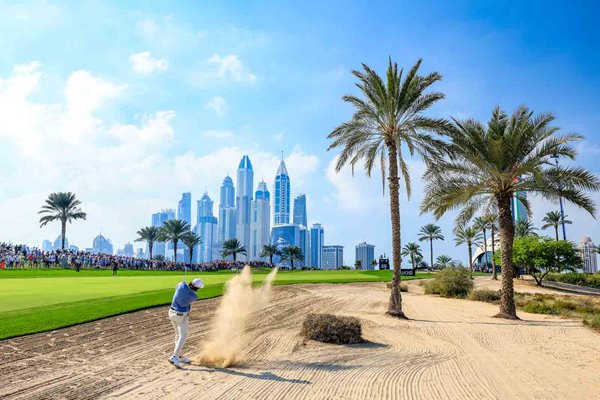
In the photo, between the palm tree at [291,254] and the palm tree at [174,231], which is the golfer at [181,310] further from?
the palm tree at [291,254]

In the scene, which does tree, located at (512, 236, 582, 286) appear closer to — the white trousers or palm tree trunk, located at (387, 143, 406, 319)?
palm tree trunk, located at (387, 143, 406, 319)

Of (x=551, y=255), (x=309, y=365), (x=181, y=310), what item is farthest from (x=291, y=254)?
(x=181, y=310)

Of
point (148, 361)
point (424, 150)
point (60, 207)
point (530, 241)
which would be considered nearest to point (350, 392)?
point (148, 361)

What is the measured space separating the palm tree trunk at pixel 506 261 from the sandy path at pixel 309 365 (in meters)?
3.78

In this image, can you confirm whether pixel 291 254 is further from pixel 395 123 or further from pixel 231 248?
pixel 395 123

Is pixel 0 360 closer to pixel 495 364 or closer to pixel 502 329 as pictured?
pixel 495 364

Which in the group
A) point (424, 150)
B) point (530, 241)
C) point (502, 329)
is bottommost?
point (502, 329)

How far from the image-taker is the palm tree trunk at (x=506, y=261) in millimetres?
22156

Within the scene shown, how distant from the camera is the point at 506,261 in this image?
22.7m

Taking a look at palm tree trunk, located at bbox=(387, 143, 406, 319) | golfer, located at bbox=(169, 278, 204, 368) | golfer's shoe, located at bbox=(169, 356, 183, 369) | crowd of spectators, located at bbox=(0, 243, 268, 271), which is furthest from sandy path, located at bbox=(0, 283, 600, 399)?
crowd of spectators, located at bbox=(0, 243, 268, 271)

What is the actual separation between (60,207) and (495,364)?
72.6 metres

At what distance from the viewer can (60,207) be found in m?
70.4

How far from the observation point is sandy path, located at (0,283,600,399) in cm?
878

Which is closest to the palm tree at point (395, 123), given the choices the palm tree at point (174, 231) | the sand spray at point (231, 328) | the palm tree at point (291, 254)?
the sand spray at point (231, 328)
